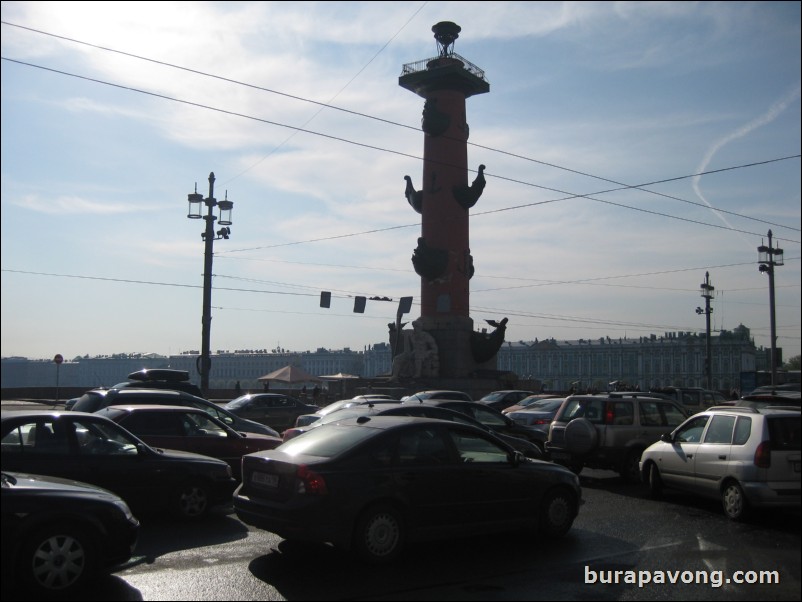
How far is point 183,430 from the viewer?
11.5m

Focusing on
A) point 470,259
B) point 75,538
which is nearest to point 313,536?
point 75,538

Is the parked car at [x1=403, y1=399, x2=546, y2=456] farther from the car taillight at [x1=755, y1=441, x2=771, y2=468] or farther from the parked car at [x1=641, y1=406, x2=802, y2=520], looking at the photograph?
the car taillight at [x1=755, y1=441, x2=771, y2=468]

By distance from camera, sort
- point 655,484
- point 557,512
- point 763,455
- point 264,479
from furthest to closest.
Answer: point 655,484, point 763,455, point 557,512, point 264,479

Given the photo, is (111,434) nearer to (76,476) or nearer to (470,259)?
(76,476)

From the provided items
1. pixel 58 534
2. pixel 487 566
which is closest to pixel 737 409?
pixel 487 566

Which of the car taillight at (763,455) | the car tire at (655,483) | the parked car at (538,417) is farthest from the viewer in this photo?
the parked car at (538,417)

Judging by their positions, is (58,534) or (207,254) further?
(207,254)

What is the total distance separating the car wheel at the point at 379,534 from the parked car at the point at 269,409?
16701mm

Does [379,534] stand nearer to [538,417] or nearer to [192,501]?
[192,501]

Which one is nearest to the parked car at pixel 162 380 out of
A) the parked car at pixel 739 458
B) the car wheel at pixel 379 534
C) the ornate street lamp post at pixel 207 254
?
the ornate street lamp post at pixel 207 254

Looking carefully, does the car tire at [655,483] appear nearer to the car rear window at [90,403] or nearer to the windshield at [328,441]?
the windshield at [328,441]

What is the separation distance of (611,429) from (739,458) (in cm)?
424

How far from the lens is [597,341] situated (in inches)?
4395

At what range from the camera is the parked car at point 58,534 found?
241 inches
